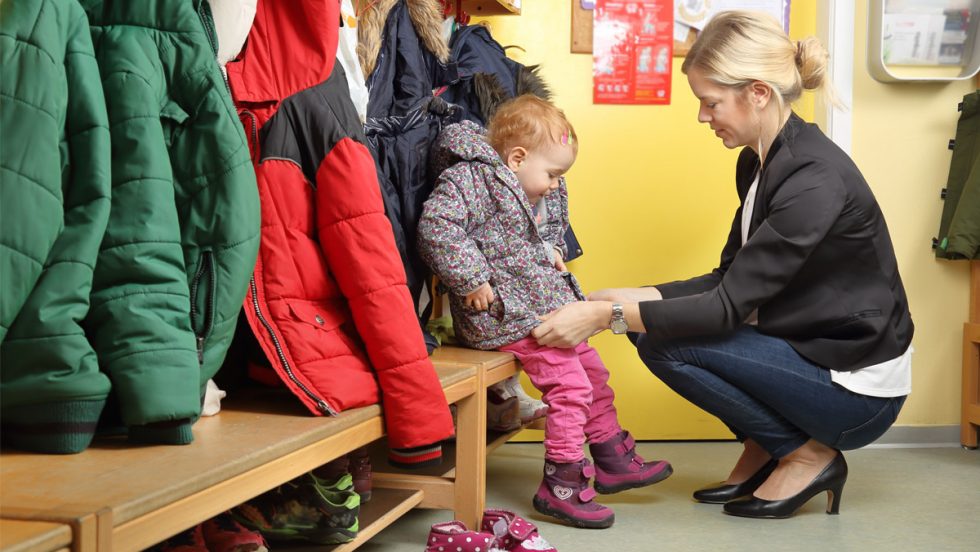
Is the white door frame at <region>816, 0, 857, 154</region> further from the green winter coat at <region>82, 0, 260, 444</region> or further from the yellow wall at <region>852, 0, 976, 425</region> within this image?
the green winter coat at <region>82, 0, 260, 444</region>

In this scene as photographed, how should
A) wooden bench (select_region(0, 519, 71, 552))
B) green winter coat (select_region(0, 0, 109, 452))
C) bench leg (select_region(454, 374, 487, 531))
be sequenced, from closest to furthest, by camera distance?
wooden bench (select_region(0, 519, 71, 552)) → green winter coat (select_region(0, 0, 109, 452)) → bench leg (select_region(454, 374, 487, 531))

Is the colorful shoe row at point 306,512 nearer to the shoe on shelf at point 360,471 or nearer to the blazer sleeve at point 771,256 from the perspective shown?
the shoe on shelf at point 360,471

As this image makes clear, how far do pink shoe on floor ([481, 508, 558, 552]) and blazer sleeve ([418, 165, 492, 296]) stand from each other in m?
0.53

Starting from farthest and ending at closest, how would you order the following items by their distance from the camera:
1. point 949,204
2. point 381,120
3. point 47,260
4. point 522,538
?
point 949,204, point 381,120, point 522,538, point 47,260

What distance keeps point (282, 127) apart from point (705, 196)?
1.92m

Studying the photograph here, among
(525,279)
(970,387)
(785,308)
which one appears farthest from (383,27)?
(970,387)

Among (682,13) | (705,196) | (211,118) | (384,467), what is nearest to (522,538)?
(384,467)

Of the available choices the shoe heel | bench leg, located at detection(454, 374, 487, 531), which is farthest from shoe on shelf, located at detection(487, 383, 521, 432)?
the shoe heel

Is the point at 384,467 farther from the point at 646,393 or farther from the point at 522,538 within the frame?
the point at 646,393

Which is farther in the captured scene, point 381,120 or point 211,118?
point 381,120

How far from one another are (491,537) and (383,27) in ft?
4.18

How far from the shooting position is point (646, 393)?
3.22 m

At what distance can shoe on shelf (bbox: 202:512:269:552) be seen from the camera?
4.71 ft

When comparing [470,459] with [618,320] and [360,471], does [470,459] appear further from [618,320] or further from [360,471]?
[618,320]
